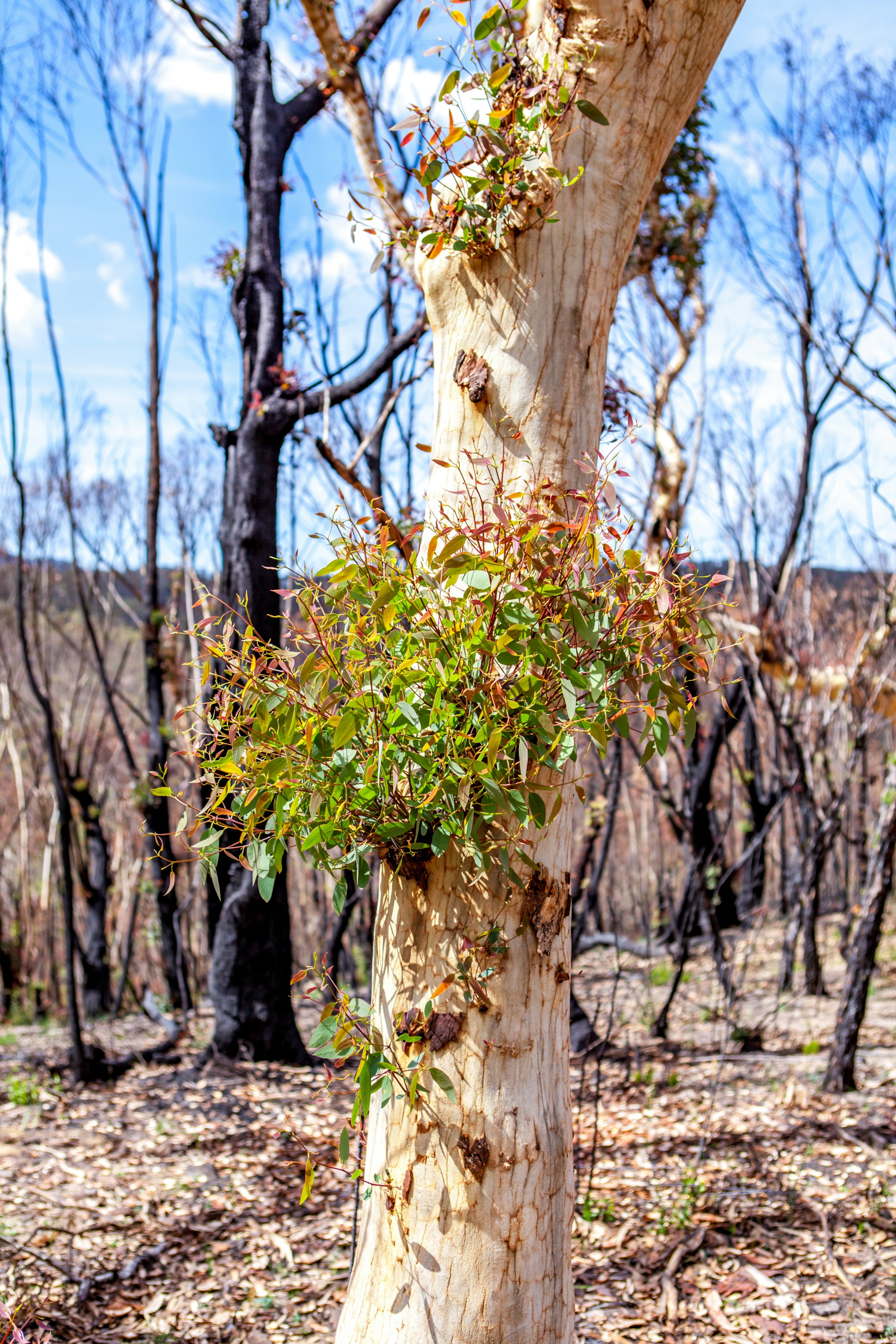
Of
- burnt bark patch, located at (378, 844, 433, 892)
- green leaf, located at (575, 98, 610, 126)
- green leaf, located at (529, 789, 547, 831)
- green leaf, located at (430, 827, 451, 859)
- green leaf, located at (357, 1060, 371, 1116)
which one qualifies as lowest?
green leaf, located at (357, 1060, 371, 1116)

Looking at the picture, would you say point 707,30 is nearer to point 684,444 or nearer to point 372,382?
point 372,382

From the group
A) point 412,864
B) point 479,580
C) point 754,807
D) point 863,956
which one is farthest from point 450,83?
point 754,807

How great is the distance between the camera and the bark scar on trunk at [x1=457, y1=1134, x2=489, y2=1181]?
155 centimetres

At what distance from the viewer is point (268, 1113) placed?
4316mm

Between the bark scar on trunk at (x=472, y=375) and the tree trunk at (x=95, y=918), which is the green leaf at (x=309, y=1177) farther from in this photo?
the tree trunk at (x=95, y=918)

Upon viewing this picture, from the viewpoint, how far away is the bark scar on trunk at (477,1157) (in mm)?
1549

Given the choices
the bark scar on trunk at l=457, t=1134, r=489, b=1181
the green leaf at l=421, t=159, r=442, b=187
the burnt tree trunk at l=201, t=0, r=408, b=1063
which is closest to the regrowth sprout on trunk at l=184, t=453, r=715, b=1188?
the bark scar on trunk at l=457, t=1134, r=489, b=1181

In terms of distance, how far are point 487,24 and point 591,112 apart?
275 mm

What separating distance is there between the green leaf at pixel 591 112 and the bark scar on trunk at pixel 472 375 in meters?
0.49

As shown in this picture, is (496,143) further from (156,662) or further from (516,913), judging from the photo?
(156,662)

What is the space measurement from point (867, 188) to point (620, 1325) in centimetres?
751

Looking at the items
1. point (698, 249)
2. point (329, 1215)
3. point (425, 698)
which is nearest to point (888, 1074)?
point (329, 1215)

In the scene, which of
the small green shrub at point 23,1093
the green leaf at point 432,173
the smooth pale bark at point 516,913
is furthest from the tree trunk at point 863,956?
the small green shrub at point 23,1093

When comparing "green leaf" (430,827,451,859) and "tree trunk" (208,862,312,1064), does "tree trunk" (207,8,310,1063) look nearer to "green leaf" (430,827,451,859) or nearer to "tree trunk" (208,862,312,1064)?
"tree trunk" (208,862,312,1064)
